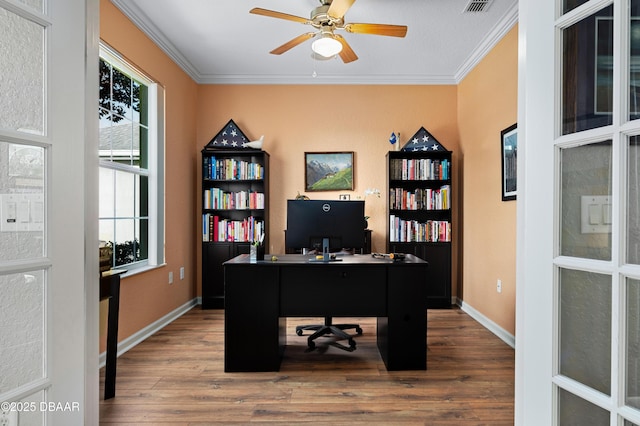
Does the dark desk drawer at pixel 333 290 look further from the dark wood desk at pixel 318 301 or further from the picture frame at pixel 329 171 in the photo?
the picture frame at pixel 329 171

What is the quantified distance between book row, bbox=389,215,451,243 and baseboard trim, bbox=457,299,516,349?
0.86 metres

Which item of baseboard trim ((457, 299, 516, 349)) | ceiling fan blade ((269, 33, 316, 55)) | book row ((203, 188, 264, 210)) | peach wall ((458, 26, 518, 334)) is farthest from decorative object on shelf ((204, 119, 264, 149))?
baseboard trim ((457, 299, 516, 349))

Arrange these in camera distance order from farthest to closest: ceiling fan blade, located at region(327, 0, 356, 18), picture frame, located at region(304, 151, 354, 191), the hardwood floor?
picture frame, located at region(304, 151, 354, 191), ceiling fan blade, located at region(327, 0, 356, 18), the hardwood floor

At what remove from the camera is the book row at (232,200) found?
15.6ft

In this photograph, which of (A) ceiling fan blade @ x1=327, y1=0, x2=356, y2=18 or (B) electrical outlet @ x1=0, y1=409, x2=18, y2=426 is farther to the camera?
(A) ceiling fan blade @ x1=327, y1=0, x2=356, y2=18

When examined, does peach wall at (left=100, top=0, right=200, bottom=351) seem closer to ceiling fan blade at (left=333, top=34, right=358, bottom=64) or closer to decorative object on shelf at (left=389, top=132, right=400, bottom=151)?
ceiling fan blade at (left=333, top=34, right=358, bottom=64)

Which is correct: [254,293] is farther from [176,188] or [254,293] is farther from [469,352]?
[176,188]

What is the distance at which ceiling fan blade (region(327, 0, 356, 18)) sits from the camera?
2.56 m

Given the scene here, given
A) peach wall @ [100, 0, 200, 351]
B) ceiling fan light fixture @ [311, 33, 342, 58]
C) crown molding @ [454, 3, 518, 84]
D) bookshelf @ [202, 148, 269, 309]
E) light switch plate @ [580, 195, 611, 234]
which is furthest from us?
bookshelf @ [202, 148, 269, 309]

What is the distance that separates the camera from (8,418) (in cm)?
101

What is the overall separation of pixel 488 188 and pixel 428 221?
3.09ft

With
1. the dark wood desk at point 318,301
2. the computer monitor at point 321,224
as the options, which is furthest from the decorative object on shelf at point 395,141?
the dark wood desk at point 318,301

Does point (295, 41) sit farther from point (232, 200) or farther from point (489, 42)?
point (232, 200)

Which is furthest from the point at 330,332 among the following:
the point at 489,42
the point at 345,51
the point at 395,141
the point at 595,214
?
the point at 489,42
